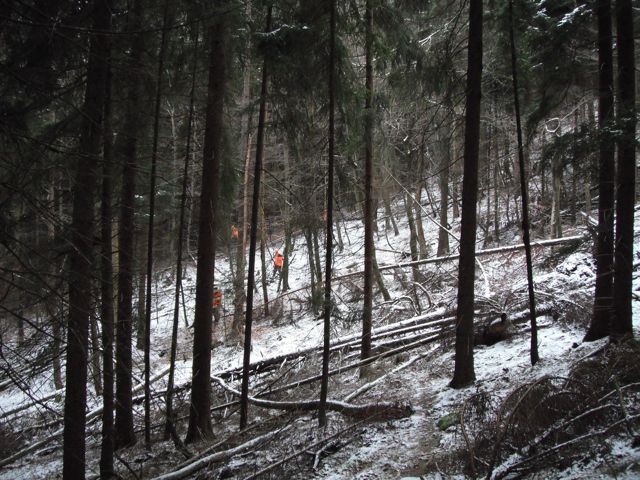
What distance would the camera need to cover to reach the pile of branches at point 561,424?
12.9 feet

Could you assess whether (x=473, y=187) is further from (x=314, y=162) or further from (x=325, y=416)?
(x=314, y=162)

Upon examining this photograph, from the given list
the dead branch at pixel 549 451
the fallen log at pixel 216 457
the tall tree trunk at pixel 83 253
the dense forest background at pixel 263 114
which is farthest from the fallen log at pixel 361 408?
the tall tree trunk at pixel 83 253

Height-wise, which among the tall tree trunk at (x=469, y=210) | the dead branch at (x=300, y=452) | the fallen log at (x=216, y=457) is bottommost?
the fallen log at (x=216, y=457)

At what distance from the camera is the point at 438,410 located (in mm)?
6469

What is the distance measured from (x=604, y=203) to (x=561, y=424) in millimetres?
4564

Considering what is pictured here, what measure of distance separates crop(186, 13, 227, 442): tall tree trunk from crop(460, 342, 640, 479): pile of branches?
498 cm

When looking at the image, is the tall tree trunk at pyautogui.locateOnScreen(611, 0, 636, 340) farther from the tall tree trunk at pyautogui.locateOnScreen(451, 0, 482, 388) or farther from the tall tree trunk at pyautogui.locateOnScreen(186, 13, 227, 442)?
the tall tree trunk at pyautogui.locateOnScreen(186, 13, 227, 442)

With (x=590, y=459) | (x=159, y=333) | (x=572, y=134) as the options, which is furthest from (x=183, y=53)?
(x=159, y=333)

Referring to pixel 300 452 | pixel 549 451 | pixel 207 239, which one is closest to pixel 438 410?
pixel 300 452

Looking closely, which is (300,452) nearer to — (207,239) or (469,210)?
(207,239)

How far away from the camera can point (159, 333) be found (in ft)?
69.1

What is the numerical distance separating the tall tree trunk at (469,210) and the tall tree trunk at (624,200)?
82.4 inches

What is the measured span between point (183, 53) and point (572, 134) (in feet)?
23.5

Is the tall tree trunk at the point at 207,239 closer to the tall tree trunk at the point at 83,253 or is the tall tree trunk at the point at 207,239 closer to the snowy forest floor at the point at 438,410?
the snowy forest floor at the point at 438,410
